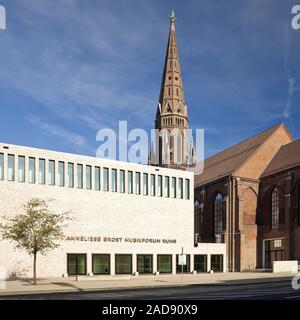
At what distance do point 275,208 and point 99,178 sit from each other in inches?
994

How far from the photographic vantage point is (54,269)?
45.2m

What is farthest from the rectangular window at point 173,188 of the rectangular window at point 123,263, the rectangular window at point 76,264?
the rectangular window at point 76,264

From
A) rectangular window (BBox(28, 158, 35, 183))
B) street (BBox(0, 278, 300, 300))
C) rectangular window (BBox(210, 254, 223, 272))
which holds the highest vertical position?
rectangular window (BBox(28, 158, 35, 183))

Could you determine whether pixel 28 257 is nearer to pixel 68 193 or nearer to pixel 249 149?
pixel 68 193

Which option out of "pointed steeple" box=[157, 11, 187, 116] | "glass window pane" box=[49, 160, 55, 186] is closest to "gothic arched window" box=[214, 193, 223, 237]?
"glass window pane" box=[49, 160, 55, 186]

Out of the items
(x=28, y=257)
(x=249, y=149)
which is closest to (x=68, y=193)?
(x=28, y=257)

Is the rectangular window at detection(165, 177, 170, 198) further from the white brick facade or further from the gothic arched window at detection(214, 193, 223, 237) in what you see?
the gothic arched window at detection(214, 193, 223, 237)

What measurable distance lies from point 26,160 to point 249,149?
3595 centimetres

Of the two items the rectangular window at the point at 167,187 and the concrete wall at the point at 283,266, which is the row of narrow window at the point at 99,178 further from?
the concrete wall at the point at 283,266

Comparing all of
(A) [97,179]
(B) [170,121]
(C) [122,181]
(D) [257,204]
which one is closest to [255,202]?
(D) [257,204]

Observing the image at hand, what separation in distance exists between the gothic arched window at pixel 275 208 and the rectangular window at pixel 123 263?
20764mm

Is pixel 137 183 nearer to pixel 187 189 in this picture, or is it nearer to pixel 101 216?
pixel 101 216

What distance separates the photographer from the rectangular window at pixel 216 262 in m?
56.0

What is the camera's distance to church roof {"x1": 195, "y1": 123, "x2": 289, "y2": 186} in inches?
2581
